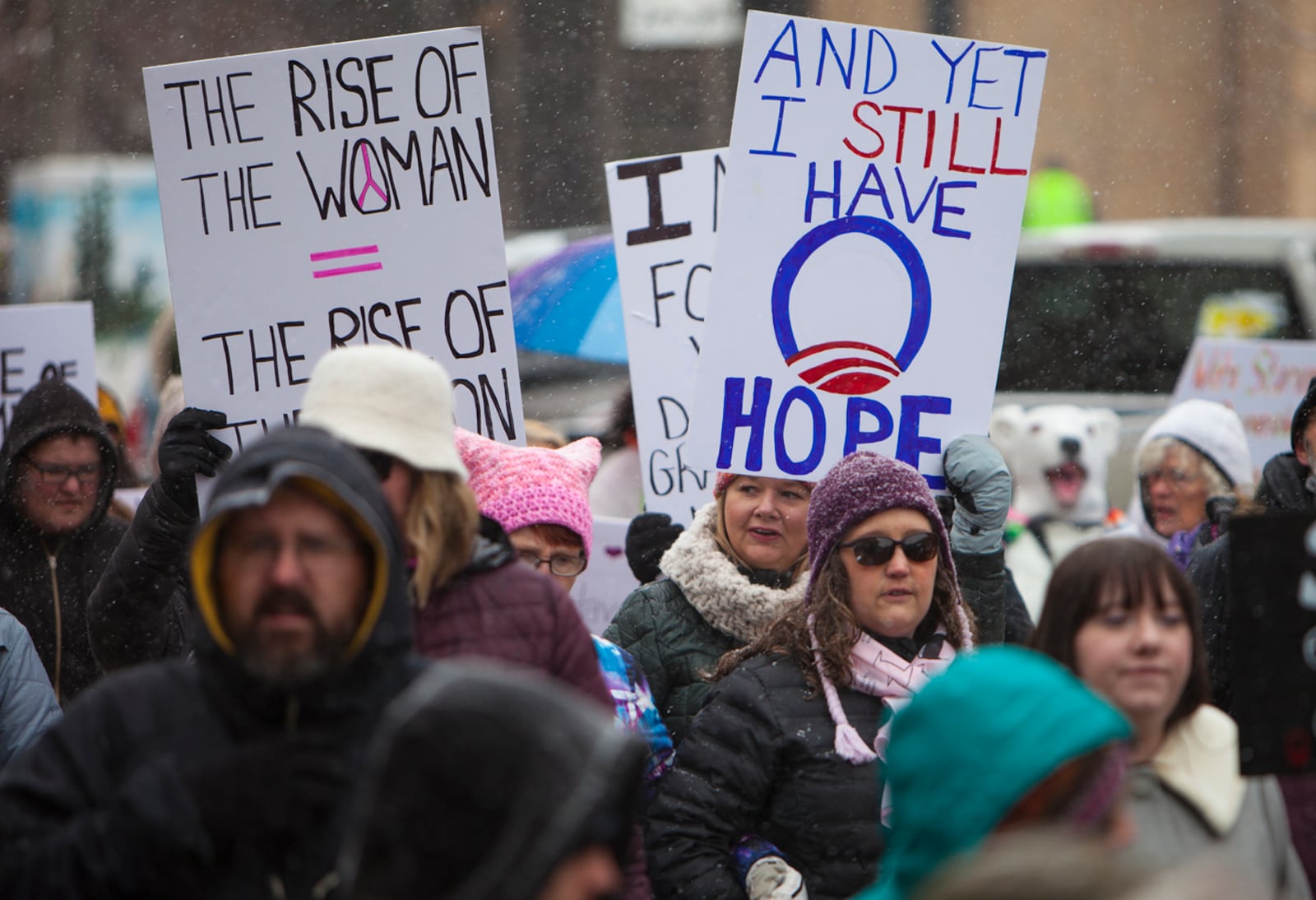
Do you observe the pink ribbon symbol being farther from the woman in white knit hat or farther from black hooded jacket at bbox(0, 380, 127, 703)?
the woman in white knit hat

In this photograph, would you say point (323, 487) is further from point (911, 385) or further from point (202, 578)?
point (911, 385)

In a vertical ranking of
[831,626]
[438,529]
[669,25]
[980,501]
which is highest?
[669,25]

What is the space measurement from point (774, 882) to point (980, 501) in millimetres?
1102

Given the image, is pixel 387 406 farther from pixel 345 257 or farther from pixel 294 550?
pixel 345 257

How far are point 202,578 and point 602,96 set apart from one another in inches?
467

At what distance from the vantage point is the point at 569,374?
13.1 m

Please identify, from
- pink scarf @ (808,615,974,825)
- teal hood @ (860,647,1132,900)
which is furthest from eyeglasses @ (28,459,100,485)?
teal hood @ (860,647,1132,900)

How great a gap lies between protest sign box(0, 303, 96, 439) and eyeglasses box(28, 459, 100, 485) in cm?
145

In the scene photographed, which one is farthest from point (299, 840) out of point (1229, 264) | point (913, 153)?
point (1229, 264)

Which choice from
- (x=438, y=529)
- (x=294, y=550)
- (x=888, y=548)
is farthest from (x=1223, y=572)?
(x=294, y=550)

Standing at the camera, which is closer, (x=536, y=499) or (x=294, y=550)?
(x=294, y=550)

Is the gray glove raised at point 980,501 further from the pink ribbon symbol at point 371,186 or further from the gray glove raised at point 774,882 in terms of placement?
the pink ribbon symbol at point 371,186

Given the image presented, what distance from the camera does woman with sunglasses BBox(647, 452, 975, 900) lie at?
3.22 m

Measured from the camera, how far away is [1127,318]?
11414 mm
